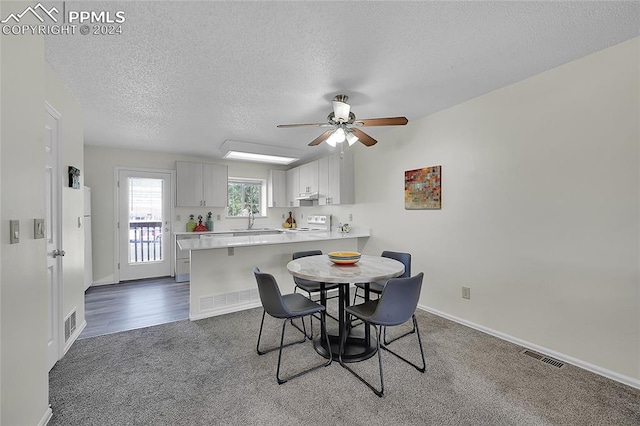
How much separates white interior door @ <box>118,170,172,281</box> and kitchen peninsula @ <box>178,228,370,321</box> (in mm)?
2135

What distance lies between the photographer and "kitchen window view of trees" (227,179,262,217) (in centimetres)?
610

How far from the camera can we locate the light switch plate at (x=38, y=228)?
57.8 inches

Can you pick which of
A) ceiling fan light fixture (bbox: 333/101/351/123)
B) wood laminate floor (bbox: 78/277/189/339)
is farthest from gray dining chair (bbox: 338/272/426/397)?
wood laminate floor (bbox: 78/277/189/339)

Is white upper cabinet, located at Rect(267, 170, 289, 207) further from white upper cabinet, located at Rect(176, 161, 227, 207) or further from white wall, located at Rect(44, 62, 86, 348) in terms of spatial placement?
white wall, located at Rect(44, 62, 86, 348)

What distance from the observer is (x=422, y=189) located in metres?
3.45

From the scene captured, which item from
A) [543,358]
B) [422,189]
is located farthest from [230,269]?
[543,358]

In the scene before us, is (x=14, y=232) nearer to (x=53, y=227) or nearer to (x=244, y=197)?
(x=53, y=227)

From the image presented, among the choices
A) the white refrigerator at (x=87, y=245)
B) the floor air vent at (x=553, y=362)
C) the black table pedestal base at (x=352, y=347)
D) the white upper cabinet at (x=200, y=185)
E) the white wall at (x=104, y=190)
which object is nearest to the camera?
the floor air vent at (x=553, y=362)

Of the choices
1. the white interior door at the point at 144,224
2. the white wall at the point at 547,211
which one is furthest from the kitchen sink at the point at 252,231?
the white wall at the point at 547,211

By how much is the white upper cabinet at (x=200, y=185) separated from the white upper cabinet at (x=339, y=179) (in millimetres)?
2336

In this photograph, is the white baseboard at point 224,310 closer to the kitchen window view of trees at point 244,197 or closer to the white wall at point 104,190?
the white wall at point 104,190

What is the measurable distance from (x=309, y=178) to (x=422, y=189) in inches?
97.1

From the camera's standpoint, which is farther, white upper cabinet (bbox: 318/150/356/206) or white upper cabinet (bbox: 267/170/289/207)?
white upper cabinet (bbox: 267/170/289/207)

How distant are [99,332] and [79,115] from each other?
7.47 ft
